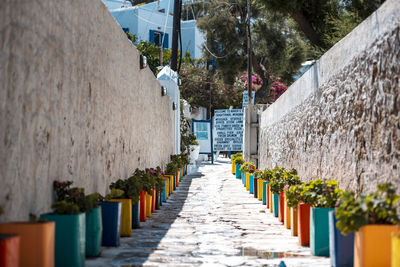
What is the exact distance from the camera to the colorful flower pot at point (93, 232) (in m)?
4.74

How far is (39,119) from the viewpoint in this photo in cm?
436

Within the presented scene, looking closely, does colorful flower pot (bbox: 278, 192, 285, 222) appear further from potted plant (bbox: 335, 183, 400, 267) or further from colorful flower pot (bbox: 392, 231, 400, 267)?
colorful flower pot (bbox: 392, 231, 400, 267)

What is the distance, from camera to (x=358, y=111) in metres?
5.29

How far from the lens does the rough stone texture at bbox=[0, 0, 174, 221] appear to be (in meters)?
3.80

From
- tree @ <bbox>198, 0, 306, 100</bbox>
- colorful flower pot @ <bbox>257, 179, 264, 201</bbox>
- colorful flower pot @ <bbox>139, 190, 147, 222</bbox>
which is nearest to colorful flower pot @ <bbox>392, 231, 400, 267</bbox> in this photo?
colorful flower pot @ <bbox>139, 190, 147, 222</bbox>

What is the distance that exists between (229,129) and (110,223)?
57.4 ft

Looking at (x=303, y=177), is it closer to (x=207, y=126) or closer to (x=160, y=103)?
(x=160, y=103)

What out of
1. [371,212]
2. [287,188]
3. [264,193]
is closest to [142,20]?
[264,193]

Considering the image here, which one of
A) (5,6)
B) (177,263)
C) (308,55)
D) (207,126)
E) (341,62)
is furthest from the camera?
(207,126)

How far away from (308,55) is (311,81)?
16573mm

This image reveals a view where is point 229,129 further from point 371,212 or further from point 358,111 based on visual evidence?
point 371,212

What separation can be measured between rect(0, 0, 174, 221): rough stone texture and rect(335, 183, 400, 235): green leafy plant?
255 centimetres

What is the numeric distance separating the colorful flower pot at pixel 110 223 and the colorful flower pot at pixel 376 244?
270 centimetres

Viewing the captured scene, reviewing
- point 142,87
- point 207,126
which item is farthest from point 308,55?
point 142,87
